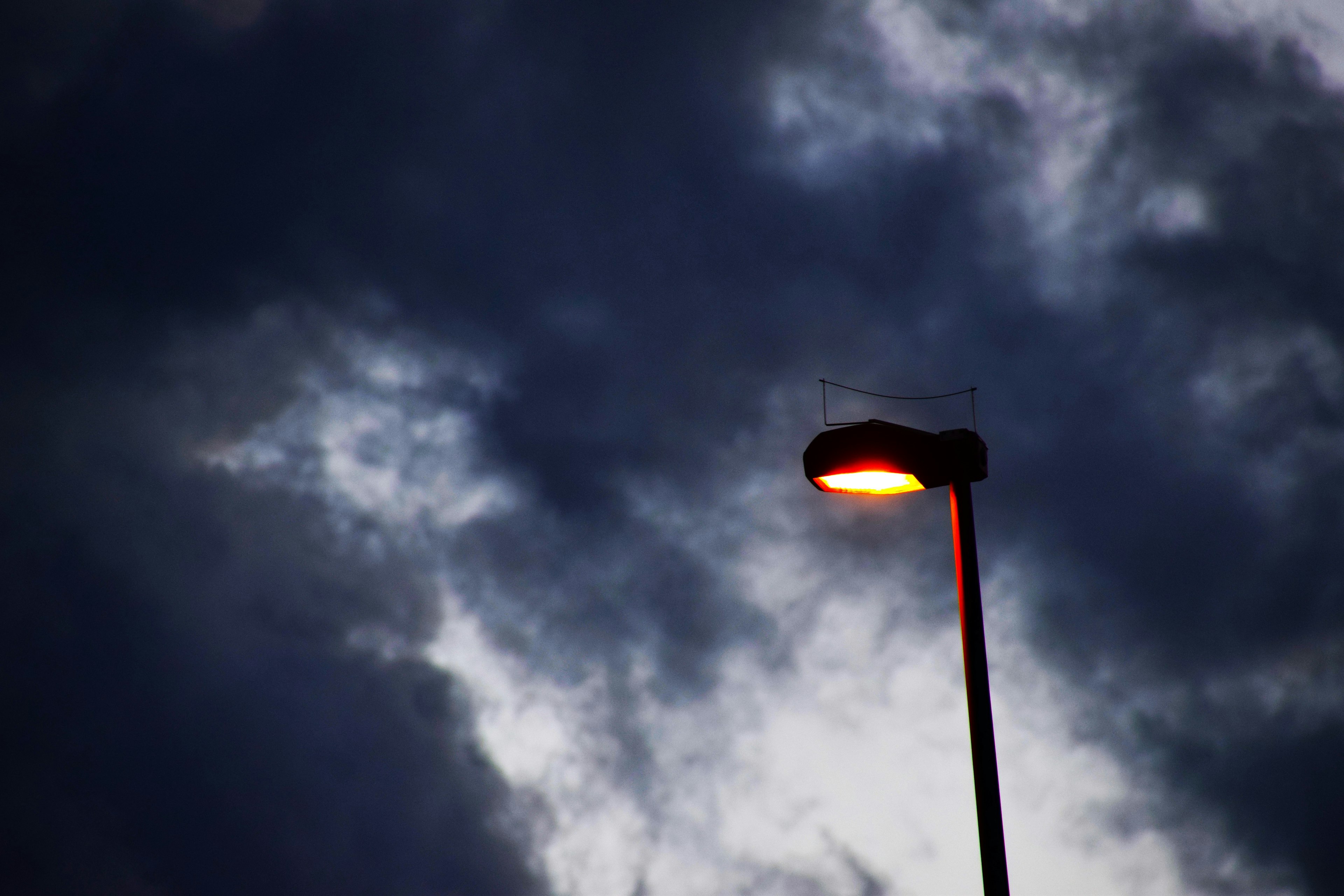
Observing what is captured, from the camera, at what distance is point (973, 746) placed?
5.54 metres

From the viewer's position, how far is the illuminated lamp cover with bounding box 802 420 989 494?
622 cm

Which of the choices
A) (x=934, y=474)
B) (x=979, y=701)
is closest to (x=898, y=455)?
(x=934, y=474)

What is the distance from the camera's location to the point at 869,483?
662 centimetres

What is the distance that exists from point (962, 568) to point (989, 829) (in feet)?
4.53

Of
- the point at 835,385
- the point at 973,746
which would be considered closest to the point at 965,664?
the point at 973,746

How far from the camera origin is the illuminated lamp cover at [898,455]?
6223mm

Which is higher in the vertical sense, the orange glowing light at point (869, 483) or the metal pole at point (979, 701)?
the orange glowing light at point (869, 483)

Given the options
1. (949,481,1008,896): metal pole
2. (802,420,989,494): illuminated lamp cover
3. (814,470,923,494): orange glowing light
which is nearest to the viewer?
(949,481,1008,896): metal pole

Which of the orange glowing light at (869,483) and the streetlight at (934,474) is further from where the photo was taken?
the orange glowing light at (869,483)

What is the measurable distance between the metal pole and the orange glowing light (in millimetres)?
277

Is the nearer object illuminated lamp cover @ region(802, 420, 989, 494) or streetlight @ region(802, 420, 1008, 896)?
streetlight @ region(802, 420, 1008, 896)

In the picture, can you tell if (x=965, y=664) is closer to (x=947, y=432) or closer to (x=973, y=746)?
(x=973, y=746)

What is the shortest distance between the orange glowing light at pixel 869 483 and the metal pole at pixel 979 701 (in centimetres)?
28

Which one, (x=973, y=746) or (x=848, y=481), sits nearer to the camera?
(x=973, y=746)
